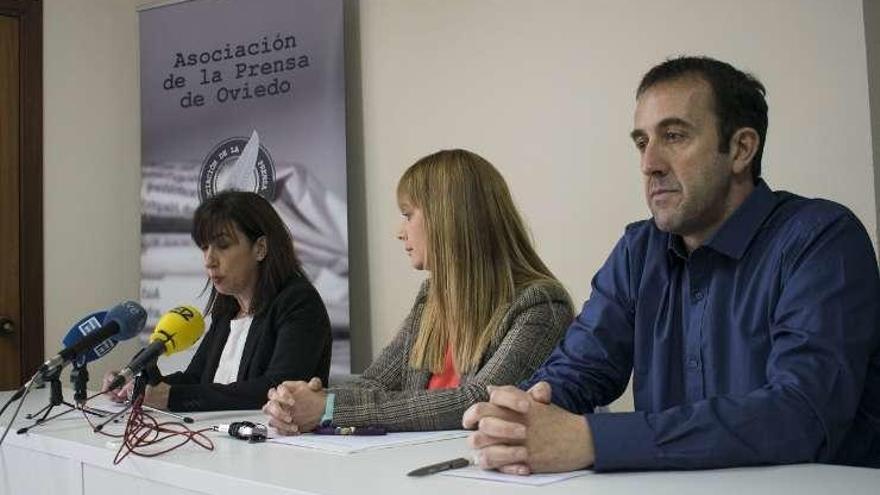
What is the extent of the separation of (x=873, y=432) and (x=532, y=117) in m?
2.13

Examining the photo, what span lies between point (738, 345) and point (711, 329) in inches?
2.0

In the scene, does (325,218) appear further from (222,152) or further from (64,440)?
(64,440)

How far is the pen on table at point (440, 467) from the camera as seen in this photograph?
4.57ft

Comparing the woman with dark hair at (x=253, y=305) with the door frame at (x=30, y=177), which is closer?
the woman with dark hair at (x=253, y=305)

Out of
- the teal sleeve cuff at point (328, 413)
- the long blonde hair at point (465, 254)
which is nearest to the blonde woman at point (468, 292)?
the long blonde hair at point (465, 254)

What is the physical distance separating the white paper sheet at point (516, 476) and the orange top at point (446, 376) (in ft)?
2.63

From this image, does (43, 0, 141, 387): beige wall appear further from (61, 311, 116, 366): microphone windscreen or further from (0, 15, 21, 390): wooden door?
(61, 311, 116, 366): microphone windscreen

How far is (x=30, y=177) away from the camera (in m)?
4.43

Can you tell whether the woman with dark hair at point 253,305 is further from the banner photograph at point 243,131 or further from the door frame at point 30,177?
the door frame at point 30,177

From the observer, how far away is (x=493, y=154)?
12.0 feet

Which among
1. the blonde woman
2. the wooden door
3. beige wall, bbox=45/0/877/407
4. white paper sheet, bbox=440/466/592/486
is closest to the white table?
white paper sheet, bbox=440/466/592/486

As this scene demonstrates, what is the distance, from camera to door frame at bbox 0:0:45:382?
14.4ft

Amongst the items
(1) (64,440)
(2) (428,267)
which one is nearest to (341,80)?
(2) (428,267)

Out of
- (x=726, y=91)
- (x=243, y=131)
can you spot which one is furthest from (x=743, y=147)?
(x=243, y=131)
